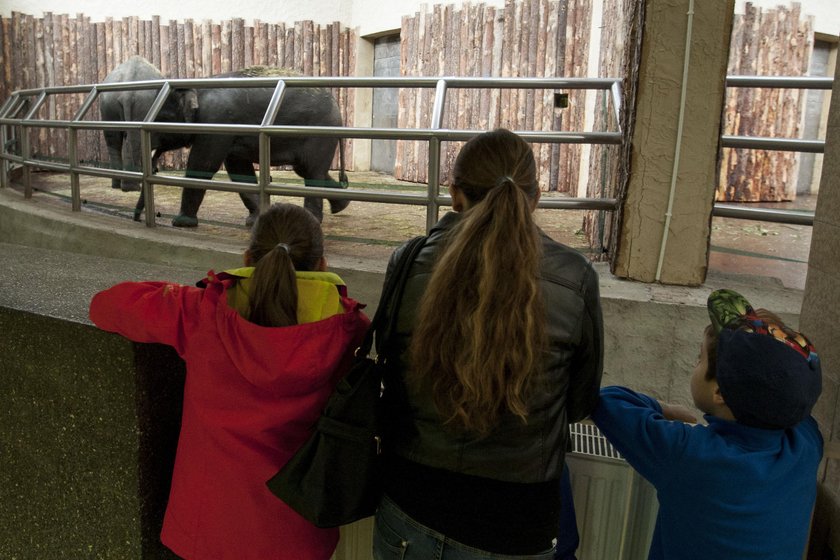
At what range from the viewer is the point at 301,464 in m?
1.48

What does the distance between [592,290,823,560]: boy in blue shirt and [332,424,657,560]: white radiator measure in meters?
0.23

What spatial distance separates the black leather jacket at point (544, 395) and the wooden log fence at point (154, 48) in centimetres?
1099

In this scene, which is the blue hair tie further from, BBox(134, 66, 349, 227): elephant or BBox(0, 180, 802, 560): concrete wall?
BBox(134, 66, 349, 227): elephant

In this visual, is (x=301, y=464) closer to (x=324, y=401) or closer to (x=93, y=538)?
(x=324, y=401)

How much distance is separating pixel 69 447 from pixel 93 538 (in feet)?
0.81

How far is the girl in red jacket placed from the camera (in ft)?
5.10

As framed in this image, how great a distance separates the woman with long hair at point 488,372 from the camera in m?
1.37

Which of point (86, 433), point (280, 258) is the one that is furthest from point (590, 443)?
point (86, 433)

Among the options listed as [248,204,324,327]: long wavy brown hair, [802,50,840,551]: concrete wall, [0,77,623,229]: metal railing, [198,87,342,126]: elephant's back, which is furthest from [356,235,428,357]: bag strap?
[198,87,342,126]: elephant's back

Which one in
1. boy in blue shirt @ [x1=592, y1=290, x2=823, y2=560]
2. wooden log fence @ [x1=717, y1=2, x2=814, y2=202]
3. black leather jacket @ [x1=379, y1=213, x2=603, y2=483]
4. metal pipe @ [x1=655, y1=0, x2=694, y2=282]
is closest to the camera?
boy in blue shirt @ [x1=592, y1=290, x2=823, y2=560]

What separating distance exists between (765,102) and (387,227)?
202 inches

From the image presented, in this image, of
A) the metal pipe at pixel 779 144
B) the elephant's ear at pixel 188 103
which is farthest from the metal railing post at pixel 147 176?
the metal pipe at pixel 779 144

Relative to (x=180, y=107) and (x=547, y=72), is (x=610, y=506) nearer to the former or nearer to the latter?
(x=180, y=107)

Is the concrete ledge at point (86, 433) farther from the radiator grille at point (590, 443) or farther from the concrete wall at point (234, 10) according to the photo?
the concrete wall at point (234, 10)
